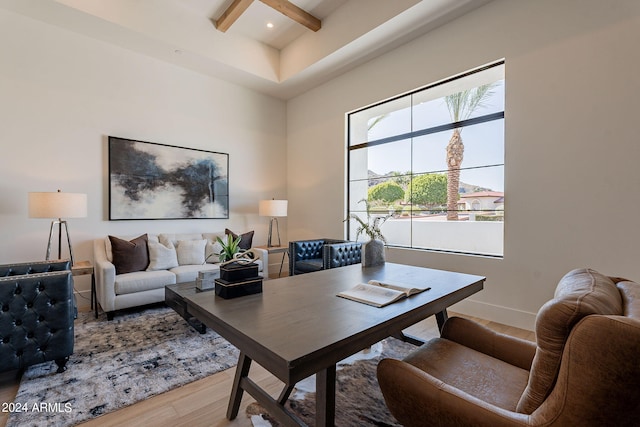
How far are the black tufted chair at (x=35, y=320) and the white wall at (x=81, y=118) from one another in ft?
6.60

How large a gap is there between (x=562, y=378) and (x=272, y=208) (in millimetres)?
4444

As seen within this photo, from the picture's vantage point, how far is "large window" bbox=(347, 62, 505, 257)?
134 inches

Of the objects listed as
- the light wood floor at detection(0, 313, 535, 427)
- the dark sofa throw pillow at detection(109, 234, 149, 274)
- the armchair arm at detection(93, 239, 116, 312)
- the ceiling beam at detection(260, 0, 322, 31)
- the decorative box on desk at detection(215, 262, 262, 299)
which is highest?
the ceiling beam at detection(260, 0, 322, 31)

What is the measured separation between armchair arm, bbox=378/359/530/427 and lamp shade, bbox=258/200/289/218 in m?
3.97

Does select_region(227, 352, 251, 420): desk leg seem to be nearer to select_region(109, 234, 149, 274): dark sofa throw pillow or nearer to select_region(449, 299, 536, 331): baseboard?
select_region(109, 234, 149, 274): dark sofa throw pillow

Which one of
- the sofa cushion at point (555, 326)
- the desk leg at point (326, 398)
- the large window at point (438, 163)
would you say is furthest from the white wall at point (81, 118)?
the sofa cushion at point (555, 326)

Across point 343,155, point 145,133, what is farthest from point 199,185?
point 343,155

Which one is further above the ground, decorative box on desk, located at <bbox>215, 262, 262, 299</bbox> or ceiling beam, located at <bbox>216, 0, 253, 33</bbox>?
ceiling beam, located at <bbox>216, 0, 253, 33</bbox>

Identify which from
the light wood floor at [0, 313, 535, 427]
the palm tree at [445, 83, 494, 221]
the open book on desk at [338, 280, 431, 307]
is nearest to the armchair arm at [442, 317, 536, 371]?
the open book on desk at [338, 280, 431, 307]

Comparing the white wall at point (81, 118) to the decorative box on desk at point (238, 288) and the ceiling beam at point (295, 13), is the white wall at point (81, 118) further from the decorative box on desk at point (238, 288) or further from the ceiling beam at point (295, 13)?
the decorative box on desk at point (238, 288)

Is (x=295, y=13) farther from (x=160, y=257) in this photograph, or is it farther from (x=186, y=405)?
(x=186, y=405)

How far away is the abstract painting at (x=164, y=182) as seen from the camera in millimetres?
4066

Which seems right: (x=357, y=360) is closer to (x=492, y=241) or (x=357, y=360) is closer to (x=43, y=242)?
(x=492, y=241)

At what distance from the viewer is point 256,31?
4539 millimetres
